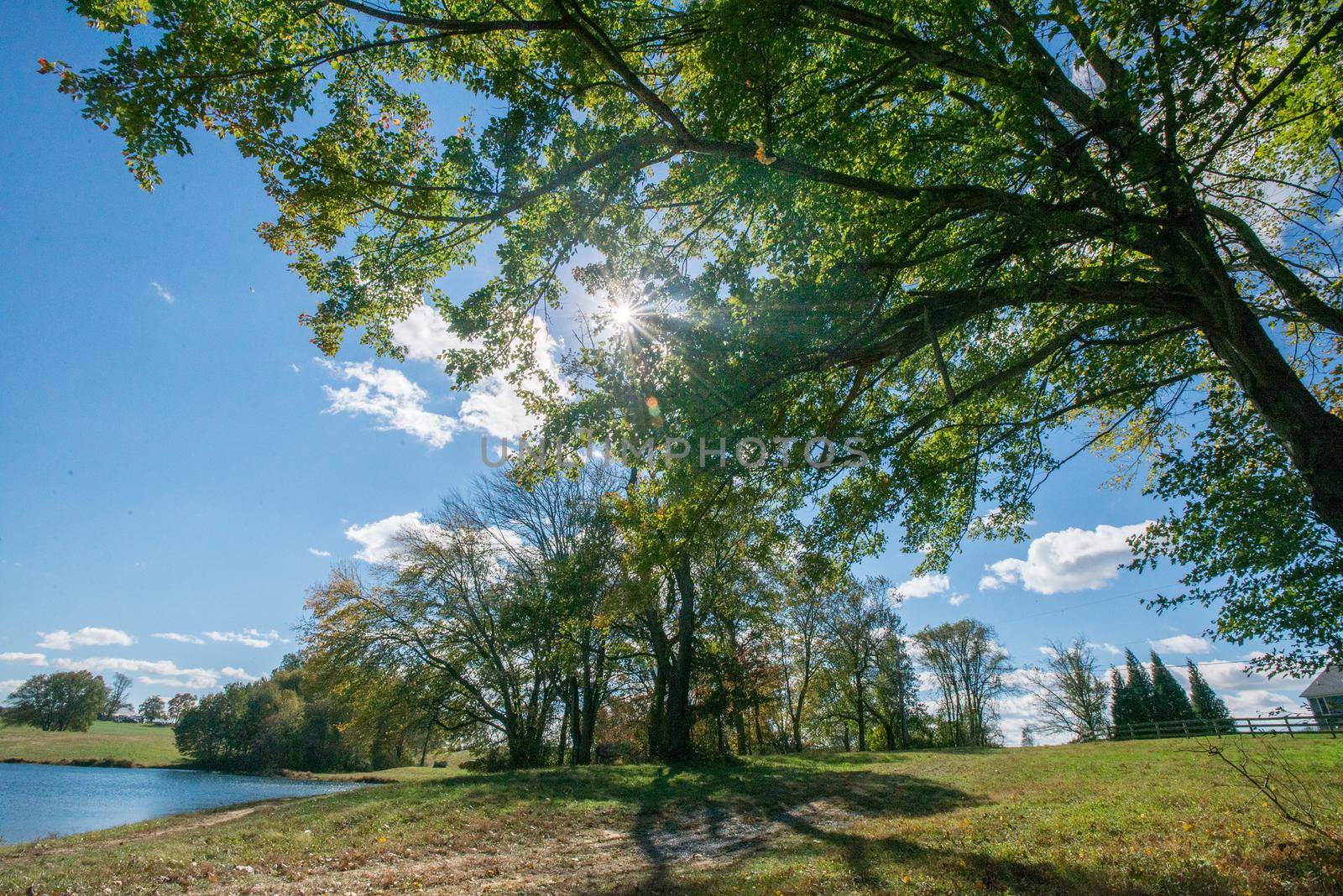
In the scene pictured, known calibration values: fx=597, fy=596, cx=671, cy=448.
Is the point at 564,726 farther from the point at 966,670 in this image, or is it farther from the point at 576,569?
the point at 966,670

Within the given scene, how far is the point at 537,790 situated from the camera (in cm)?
1309

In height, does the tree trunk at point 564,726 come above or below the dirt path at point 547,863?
above

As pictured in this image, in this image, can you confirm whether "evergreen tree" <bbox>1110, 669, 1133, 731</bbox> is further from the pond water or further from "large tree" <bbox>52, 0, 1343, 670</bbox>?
the pond water

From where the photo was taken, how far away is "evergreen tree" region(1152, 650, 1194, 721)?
45.4 m

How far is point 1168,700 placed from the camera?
4638cm

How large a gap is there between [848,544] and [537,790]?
361 inches

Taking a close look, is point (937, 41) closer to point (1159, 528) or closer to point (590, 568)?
point (1159, 528)

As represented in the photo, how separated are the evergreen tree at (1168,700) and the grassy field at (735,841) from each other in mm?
40136

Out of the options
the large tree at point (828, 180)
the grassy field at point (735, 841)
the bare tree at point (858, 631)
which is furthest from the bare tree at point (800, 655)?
the large tree at point (828, 180)

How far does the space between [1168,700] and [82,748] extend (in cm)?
8007

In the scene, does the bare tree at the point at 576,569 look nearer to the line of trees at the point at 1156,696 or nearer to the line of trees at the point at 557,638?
the line of trees at the point at 557,638

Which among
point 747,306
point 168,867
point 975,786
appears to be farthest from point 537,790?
point 747,306

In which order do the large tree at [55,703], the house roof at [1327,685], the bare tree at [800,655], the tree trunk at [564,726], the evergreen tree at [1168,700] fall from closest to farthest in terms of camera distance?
the tree trunk at [564,726]
the bare tree at [800,655]
the house roof at [1327,685]
the evergreen tree at [1168,700]
the large tree at [55,703]

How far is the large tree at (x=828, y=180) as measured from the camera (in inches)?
210
